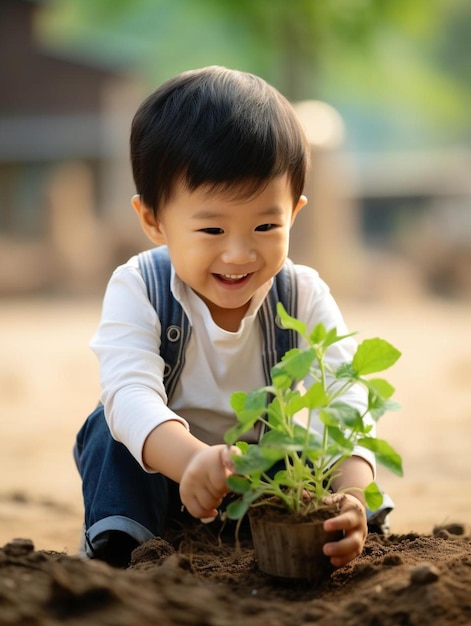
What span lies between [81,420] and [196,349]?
2.52 m

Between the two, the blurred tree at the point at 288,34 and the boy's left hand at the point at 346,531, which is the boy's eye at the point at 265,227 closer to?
the boy's left hand at the point at 346,531

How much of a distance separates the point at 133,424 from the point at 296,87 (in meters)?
12.7

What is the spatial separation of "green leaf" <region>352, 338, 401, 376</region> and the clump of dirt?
337mm

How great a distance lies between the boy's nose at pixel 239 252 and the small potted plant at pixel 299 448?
39cm

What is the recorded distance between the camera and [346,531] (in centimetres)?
165

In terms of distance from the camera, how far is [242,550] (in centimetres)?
205

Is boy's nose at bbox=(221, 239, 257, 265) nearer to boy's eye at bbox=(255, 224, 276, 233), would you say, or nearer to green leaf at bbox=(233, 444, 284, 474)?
boy's eye at bbox=(255, 224, 276, 233)

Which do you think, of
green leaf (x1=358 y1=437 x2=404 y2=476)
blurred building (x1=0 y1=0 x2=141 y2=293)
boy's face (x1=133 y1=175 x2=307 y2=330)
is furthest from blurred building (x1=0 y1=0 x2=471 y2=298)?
green leaf (x1=358 y1=437 x2=404 y2=476)

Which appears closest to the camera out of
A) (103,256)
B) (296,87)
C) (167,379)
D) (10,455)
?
(167,379)

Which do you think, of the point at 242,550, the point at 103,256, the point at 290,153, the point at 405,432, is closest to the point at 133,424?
the point at 242,550

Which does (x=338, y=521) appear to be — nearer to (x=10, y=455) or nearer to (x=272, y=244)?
(x=272, y=244)

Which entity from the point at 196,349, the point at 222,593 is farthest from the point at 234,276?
the point at 222,593

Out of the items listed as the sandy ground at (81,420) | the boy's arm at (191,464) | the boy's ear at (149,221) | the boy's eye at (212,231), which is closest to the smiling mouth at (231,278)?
the boy's eye at (212,231)

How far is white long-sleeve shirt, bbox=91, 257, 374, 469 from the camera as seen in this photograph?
202 cm
